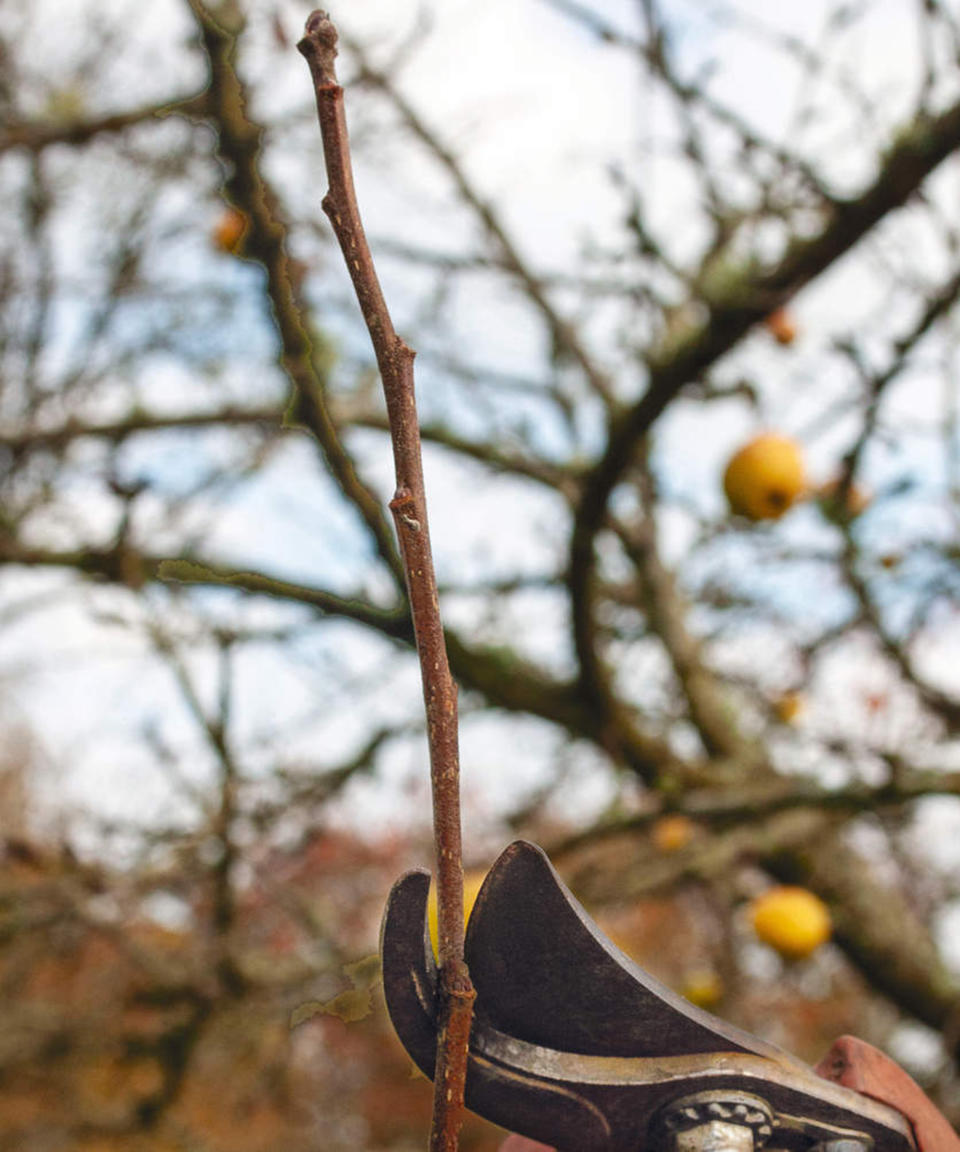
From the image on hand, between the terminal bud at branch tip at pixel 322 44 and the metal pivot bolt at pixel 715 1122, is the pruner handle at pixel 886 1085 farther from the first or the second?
the terminal bud at branch tip at pixel 322 44

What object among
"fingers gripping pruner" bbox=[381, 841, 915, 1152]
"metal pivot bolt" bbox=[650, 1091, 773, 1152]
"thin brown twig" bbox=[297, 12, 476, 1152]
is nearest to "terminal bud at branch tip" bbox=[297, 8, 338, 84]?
"thin brown twig" bbox=[297, 12, 476, 1152]

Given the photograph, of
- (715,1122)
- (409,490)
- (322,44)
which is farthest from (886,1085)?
(322,44)

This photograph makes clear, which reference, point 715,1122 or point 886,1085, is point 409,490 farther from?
point 886,1085

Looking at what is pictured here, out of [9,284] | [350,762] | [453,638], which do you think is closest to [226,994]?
[350,762]

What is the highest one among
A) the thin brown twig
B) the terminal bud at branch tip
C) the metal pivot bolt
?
the terminal bud at branch tip

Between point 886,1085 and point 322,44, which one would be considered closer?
point 322,44

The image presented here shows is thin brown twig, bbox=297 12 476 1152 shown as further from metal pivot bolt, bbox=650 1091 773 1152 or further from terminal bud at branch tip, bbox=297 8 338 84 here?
metal pivot bolt, bbox=650 1091 773 1152

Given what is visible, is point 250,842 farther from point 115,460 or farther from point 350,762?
point 115,460
